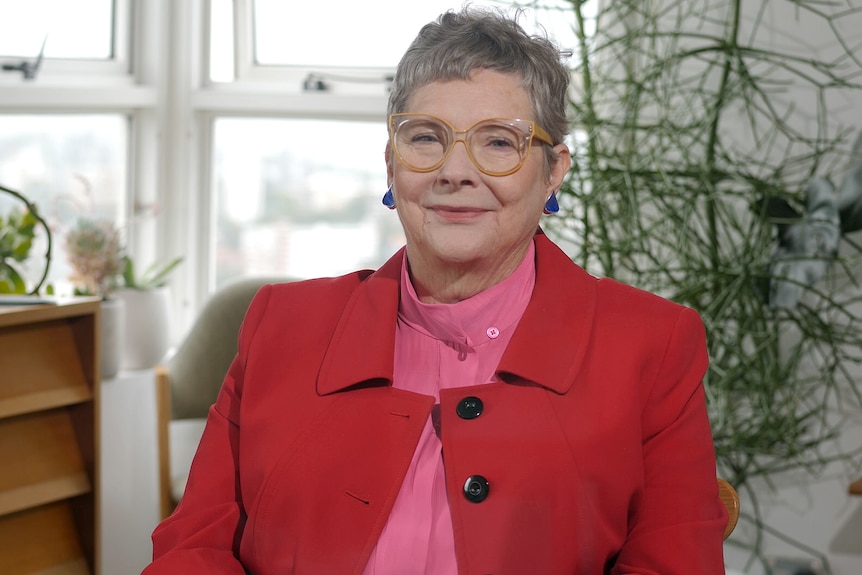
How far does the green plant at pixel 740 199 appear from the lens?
2.48m

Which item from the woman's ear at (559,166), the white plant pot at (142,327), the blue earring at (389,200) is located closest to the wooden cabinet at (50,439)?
the white plant pot at (142,327)

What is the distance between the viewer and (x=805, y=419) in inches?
103

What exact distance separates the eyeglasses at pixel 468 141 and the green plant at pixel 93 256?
61.1 inches

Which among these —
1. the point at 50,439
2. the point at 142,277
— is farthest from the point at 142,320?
the point at 50,439

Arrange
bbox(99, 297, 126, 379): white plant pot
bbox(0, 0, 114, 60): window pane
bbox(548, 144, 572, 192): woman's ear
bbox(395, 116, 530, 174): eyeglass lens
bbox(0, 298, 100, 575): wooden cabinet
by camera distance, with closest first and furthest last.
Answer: bbox(395, 116, 530, 174): eyeglass lens → bbox(548, 144, 572, 192): woman's ear → bbox(0, 298, 100, 575): wooden cabinet → bbox(99, 297, 126, 379): white plant pot → bbox(0, 0, 114, 60): window pane

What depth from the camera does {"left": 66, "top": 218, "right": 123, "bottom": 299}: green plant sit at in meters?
2.72

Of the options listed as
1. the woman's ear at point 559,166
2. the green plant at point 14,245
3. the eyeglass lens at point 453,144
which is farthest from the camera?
the green plant at point 14,245

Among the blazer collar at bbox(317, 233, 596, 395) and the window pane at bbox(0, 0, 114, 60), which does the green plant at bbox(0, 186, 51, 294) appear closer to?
the window pane at bbox(0, 0, 114, 60)

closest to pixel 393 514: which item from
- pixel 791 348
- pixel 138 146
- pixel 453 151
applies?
pixel 453 151

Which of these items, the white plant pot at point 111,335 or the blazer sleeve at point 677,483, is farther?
the white plant pot at point 111,335

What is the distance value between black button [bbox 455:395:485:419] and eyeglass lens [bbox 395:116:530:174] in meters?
0.31

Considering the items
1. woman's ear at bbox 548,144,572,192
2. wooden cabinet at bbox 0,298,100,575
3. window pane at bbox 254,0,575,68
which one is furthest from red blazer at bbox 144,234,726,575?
window pane at bbox 254,0,575,68

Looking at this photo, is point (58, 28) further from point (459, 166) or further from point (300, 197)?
point (459, 166)

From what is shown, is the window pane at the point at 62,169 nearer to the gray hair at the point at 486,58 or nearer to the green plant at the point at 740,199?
the green plant at the point at 740,199
